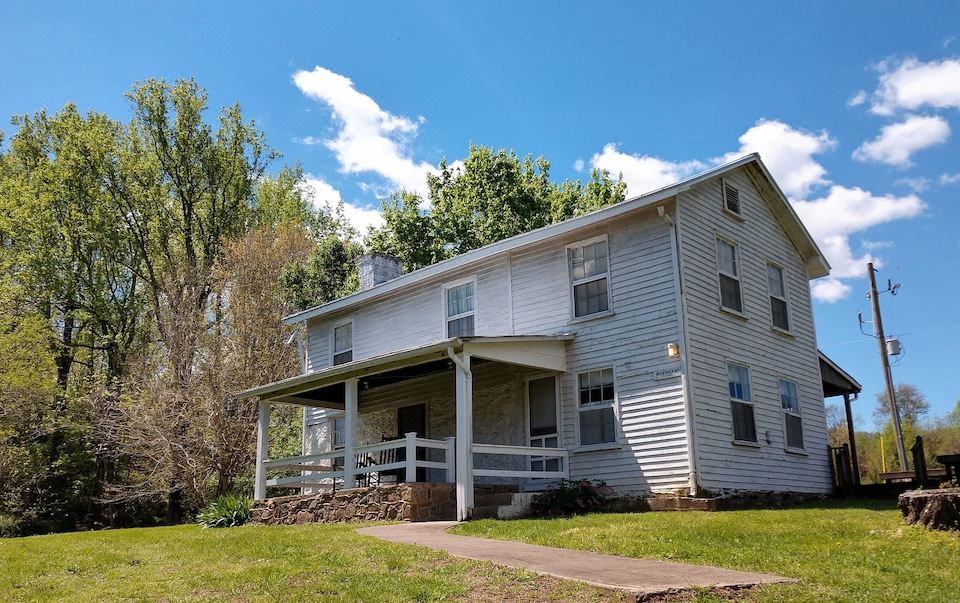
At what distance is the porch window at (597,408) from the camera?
1503 cm

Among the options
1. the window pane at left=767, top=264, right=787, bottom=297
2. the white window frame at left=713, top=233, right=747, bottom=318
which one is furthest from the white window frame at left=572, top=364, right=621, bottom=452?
the window pane at left=767, top=264, right=787, bottom=297

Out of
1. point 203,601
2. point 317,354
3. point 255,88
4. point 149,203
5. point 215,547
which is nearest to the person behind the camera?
point 203,601

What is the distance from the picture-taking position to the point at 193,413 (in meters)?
23.2

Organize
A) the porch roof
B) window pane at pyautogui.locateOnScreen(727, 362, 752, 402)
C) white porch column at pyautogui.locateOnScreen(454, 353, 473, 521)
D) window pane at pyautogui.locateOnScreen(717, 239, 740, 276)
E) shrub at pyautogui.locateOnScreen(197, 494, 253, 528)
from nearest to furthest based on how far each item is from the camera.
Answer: white porch column at pyautogui.locateOnScreen(454, 353, 473, 521) → the porch roof → window pane at pyautogui.locateOnScreen(727, 362, 752, 402) → window pane at pyautogui.locateOnScreen(717, 239, 740, 276) → shrub at pyautogui.locateOnScreen(197, 494, 253, 528)

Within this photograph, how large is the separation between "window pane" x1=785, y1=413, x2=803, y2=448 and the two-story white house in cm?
6

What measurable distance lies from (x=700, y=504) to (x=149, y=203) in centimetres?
2510

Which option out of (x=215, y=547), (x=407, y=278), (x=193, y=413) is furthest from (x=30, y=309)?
(x=215, y=547)

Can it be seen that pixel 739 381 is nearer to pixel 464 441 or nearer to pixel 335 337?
pixel 464 441

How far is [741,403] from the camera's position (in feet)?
51.0

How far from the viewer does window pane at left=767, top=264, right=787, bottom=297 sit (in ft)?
59.2

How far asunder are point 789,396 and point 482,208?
2233 cm

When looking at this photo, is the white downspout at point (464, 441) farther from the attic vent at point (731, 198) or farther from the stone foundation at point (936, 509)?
the attic vent at point (731, 198)

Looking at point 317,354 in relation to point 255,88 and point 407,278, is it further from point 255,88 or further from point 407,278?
point 255,88

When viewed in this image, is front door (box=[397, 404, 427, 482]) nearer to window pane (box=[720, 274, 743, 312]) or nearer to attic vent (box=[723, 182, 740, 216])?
window pane (box=[720, 274, 743, 312])
